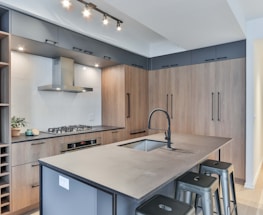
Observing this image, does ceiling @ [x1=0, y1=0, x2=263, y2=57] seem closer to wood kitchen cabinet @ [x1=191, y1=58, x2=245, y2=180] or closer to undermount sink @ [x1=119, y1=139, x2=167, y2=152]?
wood kitchen cabinet @ [x1=191, y1=58, x2=245, y2=180]

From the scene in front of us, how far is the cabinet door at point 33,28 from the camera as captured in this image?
2.31 metres

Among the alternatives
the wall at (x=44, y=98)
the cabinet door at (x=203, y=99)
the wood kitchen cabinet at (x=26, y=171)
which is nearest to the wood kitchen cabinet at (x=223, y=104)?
the cabinet door at (x=203, y=99)

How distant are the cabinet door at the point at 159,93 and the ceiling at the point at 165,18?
78 cm

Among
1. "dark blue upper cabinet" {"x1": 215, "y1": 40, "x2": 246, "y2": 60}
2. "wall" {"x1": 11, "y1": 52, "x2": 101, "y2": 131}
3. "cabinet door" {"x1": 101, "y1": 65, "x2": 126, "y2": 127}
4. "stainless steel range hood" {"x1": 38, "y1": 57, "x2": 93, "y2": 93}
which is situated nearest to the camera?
"wall" {"x1": 11, "y1": 52, "x2": 101, "y2": 131}

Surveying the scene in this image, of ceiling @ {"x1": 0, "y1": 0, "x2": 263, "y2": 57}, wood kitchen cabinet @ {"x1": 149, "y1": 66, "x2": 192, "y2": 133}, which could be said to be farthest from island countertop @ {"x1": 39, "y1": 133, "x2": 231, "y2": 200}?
wood kitchen cabinet @ {"x1": 149, "y1": 66, "x2": 192, "y2": 133}

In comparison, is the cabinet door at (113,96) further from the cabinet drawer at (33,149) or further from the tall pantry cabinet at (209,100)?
the cabinet drawer at (33,149)

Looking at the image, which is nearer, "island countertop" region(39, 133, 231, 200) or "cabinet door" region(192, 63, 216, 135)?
"island countertop" region(39, 133, 231, 200)

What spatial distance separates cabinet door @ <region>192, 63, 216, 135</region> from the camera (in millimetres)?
3629

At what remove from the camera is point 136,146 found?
2.36 meters

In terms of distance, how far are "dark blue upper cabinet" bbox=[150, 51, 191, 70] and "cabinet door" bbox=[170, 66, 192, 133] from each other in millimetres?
126

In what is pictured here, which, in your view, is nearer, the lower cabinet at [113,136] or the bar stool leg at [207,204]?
the bar stool leg at [207,204]

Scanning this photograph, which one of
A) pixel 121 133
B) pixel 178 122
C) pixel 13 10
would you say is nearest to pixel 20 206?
pixel 121 133

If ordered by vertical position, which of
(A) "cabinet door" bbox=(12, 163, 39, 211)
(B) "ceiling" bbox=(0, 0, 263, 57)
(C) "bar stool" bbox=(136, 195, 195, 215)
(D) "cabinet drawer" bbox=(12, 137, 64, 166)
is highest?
(B) "ceiling" bbox=(0, 0, 263, 57)

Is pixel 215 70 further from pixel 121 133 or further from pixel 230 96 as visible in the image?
pixel 121 133
